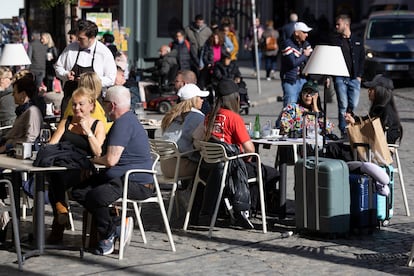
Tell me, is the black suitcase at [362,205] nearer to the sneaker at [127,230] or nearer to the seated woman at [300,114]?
the seated woman at [300,114]

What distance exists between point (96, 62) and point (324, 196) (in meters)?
3.95

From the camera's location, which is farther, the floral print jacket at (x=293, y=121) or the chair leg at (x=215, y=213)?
the floral print jacket at (x=293, y=121)

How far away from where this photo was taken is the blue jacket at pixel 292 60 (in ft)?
53.0

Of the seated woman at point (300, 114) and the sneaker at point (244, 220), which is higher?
the seated woman at point (300, 114)

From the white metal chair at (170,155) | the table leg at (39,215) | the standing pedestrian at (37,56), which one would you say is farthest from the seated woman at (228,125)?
the standing pedestrian at (37,56)

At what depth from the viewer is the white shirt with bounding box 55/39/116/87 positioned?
12.7 meters

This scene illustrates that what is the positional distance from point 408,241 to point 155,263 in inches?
94.0

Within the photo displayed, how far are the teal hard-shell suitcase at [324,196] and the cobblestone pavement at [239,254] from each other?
0.14 m

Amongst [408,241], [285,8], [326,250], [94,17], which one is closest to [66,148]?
[326,250]

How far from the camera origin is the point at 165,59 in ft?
76.4

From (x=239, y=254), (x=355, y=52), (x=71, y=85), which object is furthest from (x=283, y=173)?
(x=355, y=52)

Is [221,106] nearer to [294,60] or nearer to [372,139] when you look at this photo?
[372,139]

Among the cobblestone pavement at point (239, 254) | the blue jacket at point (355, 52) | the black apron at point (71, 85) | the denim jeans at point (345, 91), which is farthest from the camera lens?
the denim jeans at point (345, 91)

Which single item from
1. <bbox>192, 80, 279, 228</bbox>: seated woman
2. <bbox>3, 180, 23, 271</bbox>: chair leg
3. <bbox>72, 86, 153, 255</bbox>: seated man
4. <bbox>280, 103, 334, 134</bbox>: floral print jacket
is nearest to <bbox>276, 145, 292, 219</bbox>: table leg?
<bbox>192, 80, 279, 228</bbox>: seated woman
